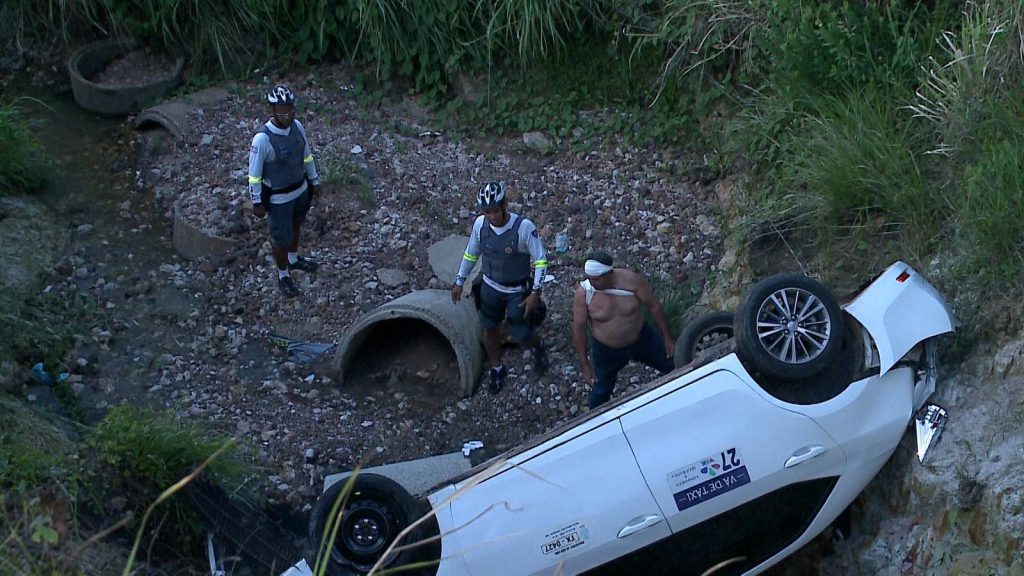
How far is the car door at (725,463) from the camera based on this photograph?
5.20 meters

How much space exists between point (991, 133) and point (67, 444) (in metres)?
5.83

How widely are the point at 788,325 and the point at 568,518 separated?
156cm

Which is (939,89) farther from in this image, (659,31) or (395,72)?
(395,72)

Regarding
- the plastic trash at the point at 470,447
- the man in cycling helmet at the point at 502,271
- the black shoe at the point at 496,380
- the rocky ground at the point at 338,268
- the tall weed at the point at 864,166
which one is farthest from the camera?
the black shoe at the point at 496,380

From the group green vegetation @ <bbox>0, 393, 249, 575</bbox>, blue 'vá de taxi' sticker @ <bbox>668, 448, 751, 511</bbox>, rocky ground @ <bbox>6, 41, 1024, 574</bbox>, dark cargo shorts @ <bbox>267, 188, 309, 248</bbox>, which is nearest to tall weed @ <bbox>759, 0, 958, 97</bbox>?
rocky ground @ <bbox>6, 41, 1024, 574</bbox>

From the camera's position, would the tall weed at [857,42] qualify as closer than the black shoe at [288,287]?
Yes

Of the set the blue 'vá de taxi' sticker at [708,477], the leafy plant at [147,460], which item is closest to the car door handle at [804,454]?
the blue 'vá de taxi' sticker at [708,477]

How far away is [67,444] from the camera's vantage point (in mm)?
5969

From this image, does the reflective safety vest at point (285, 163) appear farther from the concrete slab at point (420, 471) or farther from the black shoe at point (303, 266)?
the concrete slab at point (420, 471)

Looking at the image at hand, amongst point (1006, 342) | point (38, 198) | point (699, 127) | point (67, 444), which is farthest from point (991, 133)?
point (38, 198)

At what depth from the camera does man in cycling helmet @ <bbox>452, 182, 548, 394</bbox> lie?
6.97m

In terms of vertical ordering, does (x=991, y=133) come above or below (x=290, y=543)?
above

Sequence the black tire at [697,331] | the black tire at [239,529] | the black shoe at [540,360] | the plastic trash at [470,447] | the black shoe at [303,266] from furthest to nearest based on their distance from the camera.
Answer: the black shoe at [303,266]
the black shoe at [540,360]
the plastic trash at [470,447]
the black tire at [697,331]
the black tire at [239,529]

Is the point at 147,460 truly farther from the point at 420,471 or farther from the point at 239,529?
the point at 420,471
